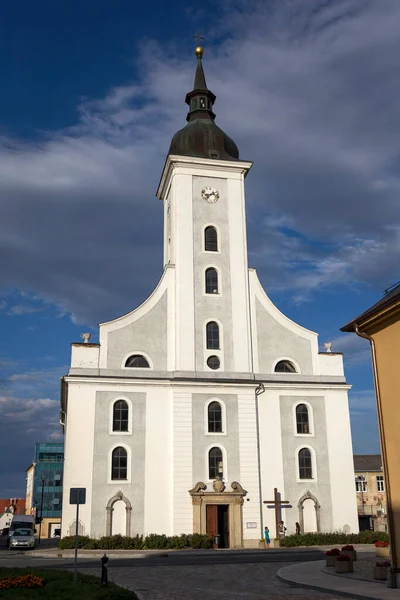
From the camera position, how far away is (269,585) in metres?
16.8

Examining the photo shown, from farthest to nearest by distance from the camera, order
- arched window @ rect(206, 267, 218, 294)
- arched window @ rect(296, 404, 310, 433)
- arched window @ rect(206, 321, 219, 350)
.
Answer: arched window @ rect(206, 267, 218, 294), arched window @ rect(206, 321, 219, 350), arched window @ rect(296, 404, 310, 433)

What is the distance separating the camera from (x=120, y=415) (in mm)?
35188

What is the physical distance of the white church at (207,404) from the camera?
111 ft

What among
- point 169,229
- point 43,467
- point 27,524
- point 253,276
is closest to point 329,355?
point 253,276

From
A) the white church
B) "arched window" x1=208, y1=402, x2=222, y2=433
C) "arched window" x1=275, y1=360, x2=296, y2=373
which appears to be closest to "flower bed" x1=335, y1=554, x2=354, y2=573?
the white church

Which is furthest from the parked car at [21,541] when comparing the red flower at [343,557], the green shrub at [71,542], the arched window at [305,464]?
the red flower at [343,557]

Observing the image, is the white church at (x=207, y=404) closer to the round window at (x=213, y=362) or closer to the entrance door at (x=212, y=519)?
the entrance door at (x=212, y=519)

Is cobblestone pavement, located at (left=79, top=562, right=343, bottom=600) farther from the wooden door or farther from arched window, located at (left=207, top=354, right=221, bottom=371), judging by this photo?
arched window, located at (left=207, top=354, right=221, bottom=371)

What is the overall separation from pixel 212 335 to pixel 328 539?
12.8 metres

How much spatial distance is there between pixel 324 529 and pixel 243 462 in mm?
5853

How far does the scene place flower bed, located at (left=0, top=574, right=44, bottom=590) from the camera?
46.0 feet

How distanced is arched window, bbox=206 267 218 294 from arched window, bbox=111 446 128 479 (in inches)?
422

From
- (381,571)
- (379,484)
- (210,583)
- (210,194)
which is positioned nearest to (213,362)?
(210,194)

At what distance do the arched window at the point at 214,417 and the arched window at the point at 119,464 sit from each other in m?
4.91
